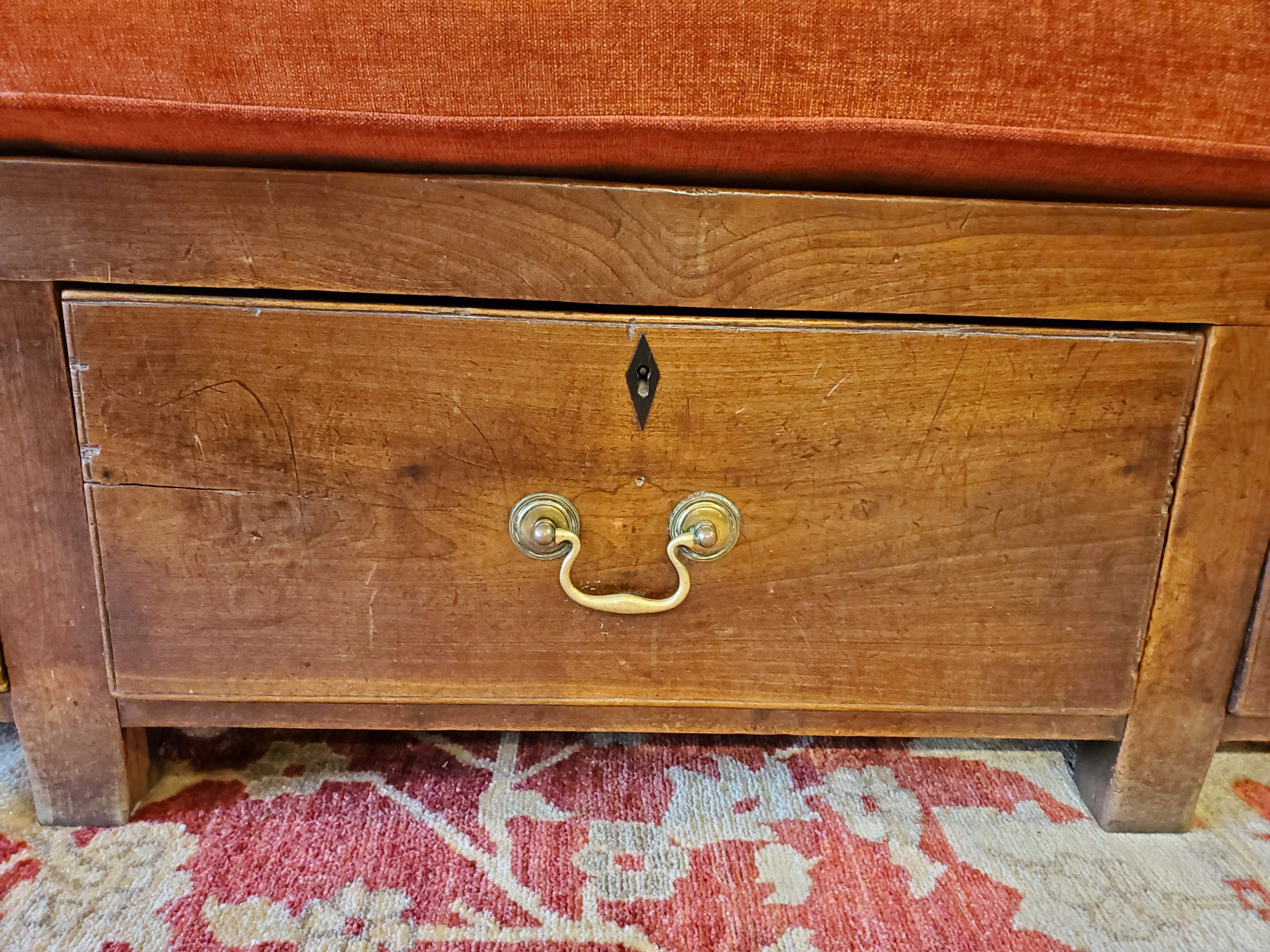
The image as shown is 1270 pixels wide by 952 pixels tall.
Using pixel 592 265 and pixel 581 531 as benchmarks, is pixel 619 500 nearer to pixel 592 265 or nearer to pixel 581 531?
pixel 581 531

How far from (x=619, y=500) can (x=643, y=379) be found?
0.09 m

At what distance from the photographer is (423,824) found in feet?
2.08

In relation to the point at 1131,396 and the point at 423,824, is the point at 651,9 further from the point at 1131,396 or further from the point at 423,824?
the point at 423,824

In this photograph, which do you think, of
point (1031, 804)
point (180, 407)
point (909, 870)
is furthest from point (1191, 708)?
point (180, 407)

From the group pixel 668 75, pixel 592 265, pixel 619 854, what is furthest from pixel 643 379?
pixel 619 854

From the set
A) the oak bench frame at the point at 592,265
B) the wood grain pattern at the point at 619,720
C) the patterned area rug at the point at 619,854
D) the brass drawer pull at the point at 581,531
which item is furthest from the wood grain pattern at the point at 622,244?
the patterned area rug at the point at 619,854

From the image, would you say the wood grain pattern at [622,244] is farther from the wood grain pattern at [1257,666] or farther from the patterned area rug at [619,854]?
the patterned area rug at [619,854]

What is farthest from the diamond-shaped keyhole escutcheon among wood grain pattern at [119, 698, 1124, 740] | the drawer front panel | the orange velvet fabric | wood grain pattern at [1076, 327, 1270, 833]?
wood grain pattern at [1076, 327, 1270, 833]

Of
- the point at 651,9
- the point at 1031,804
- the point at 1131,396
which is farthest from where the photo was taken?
the point at 1031,804

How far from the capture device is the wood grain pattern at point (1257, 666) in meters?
0.59

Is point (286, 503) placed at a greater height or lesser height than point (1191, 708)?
greater

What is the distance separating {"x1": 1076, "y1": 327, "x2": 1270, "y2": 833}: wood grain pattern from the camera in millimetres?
551

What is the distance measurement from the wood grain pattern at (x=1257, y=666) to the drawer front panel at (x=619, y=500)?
84 mm

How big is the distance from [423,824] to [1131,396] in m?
0.63
